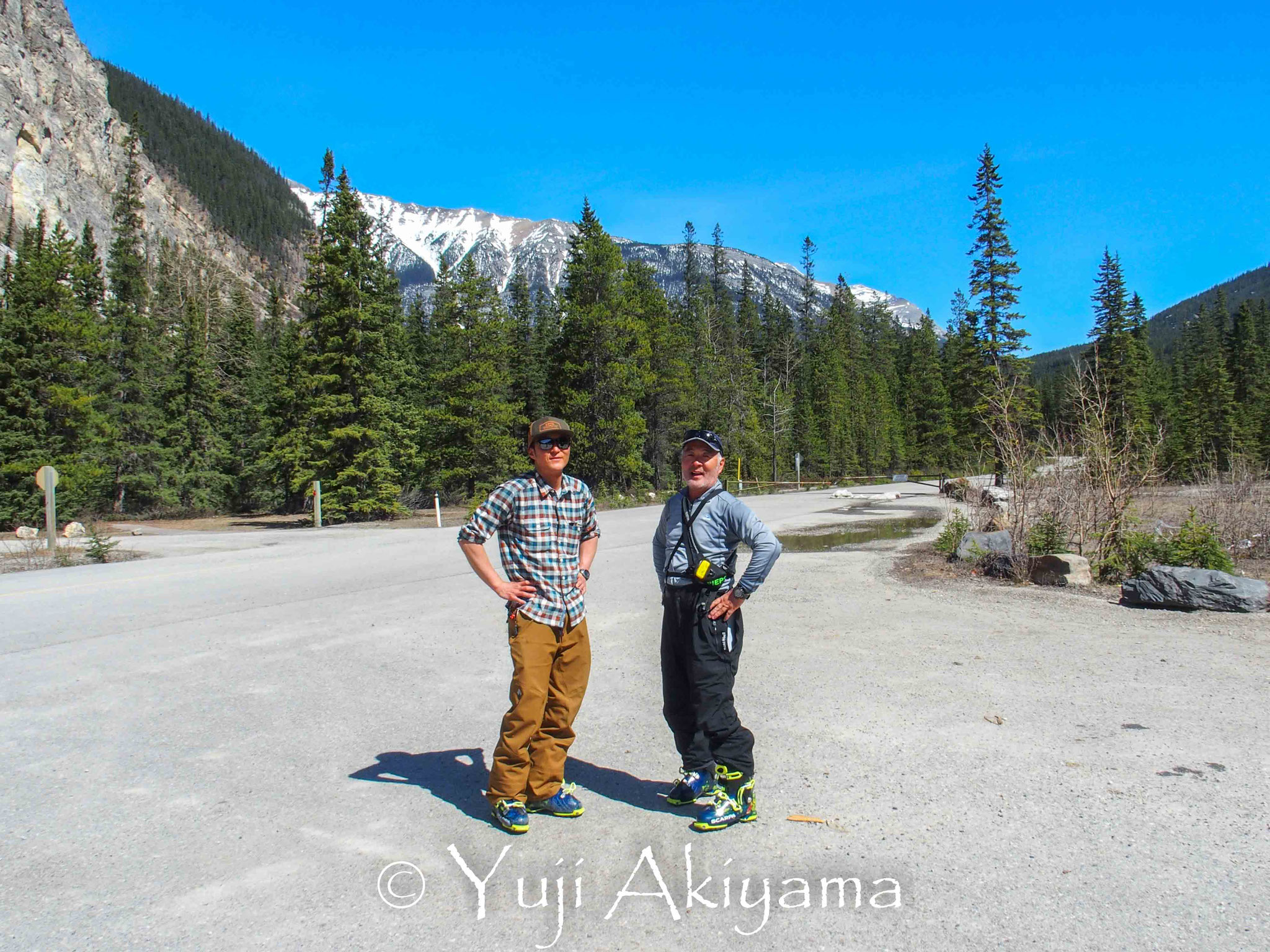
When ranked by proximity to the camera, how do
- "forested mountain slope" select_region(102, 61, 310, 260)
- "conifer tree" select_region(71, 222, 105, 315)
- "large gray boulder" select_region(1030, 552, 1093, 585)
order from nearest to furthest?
"large gray boulder" select_region(1030, 552, 1093, 585) → "conifer tree" select_region(71, 222, 105, 315) → "forested mountain slope" select_region(102, 61, 310, 260)

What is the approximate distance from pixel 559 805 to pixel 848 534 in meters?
15.4

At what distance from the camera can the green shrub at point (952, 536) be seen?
1223cm

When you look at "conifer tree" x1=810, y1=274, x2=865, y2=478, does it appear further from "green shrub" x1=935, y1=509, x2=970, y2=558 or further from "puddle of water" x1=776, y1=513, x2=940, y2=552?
"green shrub" x1=935, y1=509, x2=970, y2=558

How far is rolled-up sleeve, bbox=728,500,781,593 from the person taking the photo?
351 cm

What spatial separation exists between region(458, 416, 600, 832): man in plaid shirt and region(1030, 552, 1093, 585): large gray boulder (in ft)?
27.8

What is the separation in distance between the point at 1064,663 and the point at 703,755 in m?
4.07

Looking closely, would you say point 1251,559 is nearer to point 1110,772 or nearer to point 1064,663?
point 1064,663

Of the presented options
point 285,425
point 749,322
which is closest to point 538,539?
point 285,425

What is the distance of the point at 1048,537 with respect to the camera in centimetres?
1076

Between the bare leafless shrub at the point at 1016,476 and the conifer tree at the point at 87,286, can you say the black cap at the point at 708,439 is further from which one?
the conifer tree at the point at 87,286

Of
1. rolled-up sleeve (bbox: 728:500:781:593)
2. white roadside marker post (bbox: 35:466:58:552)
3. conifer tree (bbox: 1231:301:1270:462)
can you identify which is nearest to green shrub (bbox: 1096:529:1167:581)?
rolled-up sleeve (bbox: 728:500:781:593)

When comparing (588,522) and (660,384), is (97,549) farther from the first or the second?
(660,384)

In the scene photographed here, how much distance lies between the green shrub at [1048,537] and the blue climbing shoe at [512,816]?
9433 millimetres

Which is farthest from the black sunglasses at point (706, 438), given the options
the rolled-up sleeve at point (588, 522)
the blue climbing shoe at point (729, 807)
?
the blue climbing shoe at point (729, 807)
